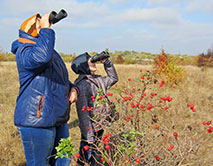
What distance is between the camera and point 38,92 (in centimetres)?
142

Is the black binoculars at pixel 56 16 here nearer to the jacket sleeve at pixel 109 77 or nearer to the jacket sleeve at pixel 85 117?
the jacket sleeve at pixel 85 117

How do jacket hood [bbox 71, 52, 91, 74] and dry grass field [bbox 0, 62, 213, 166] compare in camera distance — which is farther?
dry grass field [bbox 0, 62, 213, 166]

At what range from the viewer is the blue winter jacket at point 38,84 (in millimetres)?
1349

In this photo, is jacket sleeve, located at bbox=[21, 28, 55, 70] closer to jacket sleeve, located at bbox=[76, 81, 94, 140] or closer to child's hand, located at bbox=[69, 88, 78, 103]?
child's hand, located at bbox=[69, 88, 78, 103]

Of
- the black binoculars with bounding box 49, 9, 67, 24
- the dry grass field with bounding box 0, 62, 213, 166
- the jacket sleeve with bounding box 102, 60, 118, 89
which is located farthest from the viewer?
the dry grass field with bounding box 0, 62, 213, 166

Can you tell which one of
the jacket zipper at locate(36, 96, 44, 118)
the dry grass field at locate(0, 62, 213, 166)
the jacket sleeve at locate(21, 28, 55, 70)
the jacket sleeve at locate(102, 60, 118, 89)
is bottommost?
the dry grass field at locate(0, 62, 213, 166)

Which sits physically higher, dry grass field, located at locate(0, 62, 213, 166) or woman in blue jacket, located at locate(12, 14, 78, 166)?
woman in blue jacket, located at locate(12, 14, 78, 166)

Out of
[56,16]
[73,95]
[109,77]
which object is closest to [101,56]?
[109,77]

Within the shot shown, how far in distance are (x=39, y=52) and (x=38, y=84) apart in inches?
10.0

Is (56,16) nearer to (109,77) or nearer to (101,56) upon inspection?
(101,56)

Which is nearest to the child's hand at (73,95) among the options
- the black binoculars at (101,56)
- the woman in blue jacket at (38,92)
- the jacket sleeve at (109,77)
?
the woman in blue jacket at (38,92)

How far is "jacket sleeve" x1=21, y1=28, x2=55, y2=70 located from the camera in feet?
4.35

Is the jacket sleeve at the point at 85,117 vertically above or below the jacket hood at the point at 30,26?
below

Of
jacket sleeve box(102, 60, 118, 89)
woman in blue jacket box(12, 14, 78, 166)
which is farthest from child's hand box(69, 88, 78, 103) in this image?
jacket sleeve box(102, 60, 118, 89)
